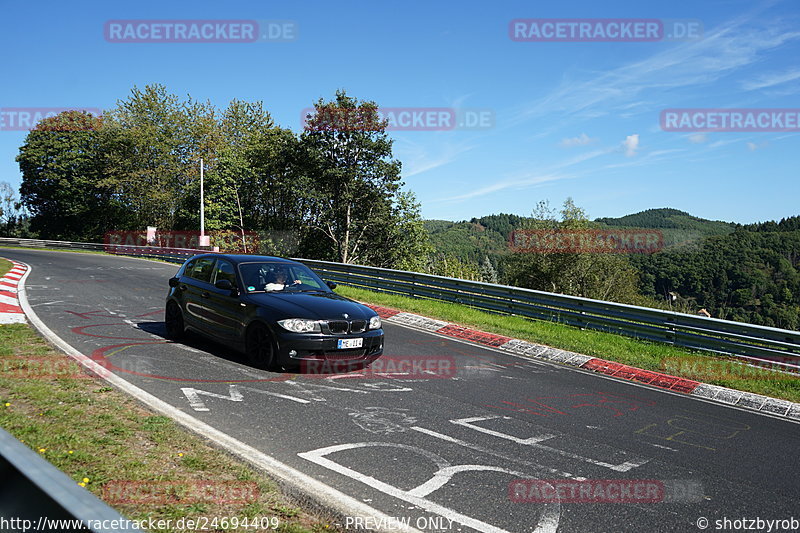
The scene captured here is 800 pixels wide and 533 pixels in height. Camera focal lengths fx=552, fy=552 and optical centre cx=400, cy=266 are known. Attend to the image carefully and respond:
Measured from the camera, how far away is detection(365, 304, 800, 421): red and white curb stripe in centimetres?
798

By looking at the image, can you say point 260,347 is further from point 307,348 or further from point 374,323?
point 374,323

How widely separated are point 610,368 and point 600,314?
316 cm

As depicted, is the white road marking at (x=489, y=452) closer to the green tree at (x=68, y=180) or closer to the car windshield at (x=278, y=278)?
the car windshield at (x=278, y=278)

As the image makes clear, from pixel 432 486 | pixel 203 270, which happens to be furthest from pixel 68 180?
pixel 432 486

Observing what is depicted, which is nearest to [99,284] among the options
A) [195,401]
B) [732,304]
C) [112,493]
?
[195,401]

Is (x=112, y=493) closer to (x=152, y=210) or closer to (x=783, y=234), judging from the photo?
(x=152, y=210)

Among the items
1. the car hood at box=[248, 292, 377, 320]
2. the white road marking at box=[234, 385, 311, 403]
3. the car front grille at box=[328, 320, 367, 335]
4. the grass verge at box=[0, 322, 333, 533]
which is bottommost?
the white road marking at box=[234, 385, 311, 403]

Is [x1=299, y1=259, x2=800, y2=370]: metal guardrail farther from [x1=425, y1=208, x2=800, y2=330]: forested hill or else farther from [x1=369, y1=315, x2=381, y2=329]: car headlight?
[x1=425, y1=208, x2=800, y2=330]: forested hill

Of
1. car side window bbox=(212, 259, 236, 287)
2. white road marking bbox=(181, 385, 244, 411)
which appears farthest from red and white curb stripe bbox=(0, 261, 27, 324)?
white road marking bbox=(181, 385, 244, 411)

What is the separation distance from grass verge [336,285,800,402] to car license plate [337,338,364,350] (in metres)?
5.03

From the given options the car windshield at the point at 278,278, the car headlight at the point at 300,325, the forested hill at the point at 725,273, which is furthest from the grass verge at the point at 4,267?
the forested hill at the point at 725,273

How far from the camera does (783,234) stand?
4114 inches

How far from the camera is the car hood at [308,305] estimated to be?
7.68 meters

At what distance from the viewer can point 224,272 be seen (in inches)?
353
